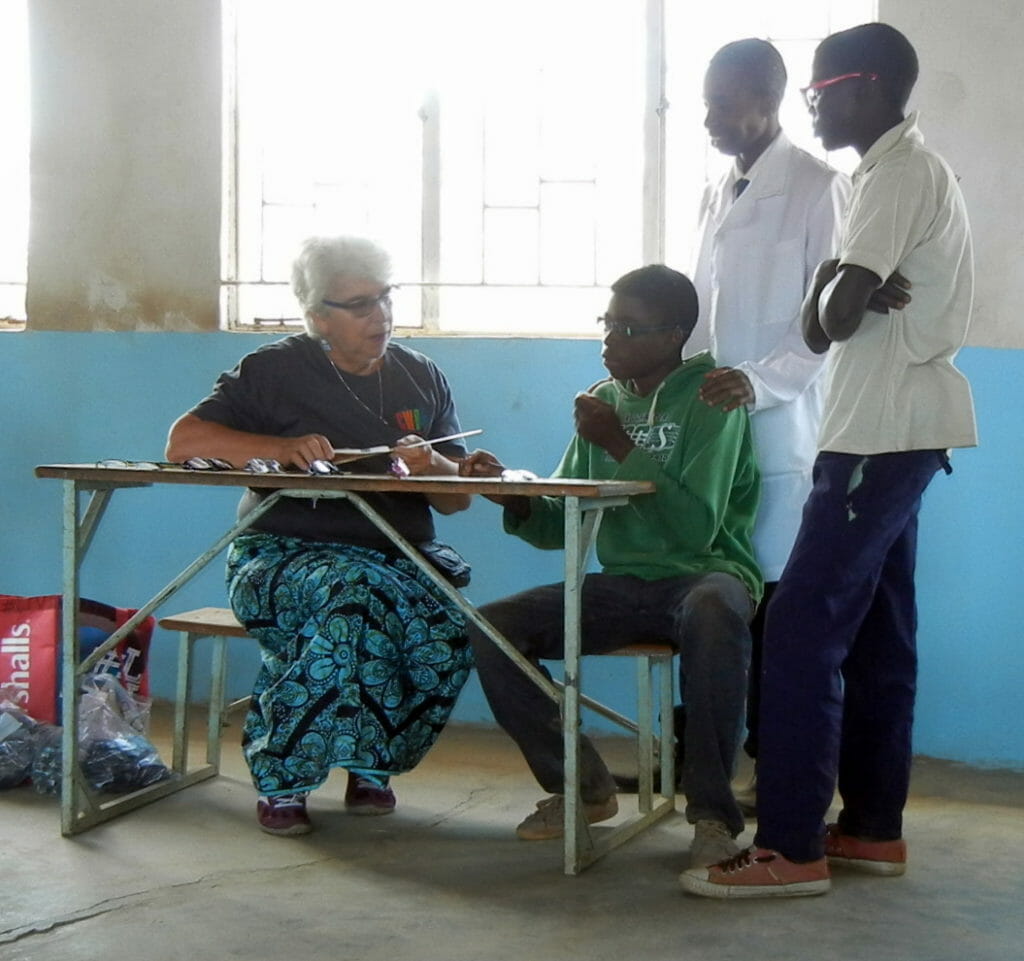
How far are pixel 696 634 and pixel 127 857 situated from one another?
1.29 meters

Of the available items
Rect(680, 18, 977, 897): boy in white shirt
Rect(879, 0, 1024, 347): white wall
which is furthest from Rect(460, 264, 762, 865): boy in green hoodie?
Rect(879, 0, 1024, 347): white wall

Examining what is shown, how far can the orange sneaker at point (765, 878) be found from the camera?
2729 mm

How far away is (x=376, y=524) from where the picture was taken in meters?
3.11

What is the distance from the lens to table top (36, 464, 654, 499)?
2809mm

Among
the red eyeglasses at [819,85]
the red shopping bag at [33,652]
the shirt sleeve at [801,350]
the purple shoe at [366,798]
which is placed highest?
the red eyeglasses at [819,85]

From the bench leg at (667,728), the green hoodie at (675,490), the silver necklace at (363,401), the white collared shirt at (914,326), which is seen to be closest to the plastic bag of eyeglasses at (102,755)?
the silver necklace at (363,401)

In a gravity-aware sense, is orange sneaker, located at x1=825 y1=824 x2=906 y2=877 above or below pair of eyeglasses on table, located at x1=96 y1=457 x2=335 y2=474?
below

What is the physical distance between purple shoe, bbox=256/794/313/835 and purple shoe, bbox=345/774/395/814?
194 mm

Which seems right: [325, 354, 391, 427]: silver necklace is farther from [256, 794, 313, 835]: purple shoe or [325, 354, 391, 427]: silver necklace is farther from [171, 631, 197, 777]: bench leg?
[256, 794, 313, 835]: purple shoe

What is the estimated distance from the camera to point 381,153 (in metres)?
4.55

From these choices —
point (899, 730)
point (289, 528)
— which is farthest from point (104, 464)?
point (899, 730)

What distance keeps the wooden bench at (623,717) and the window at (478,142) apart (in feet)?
4.14

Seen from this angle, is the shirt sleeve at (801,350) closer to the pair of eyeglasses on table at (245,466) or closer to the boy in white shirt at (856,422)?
the boy in white shirt at (856,422)

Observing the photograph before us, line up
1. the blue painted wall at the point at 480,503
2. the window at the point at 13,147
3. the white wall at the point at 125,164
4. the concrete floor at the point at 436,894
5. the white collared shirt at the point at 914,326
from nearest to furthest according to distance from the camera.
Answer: the concrete floor at the point at 436,894, the white collared shirt at the point at 914,326, the blue painted wall at the point at 480,503, the white wall at the point at 125,164, the window at the point at 13,147
